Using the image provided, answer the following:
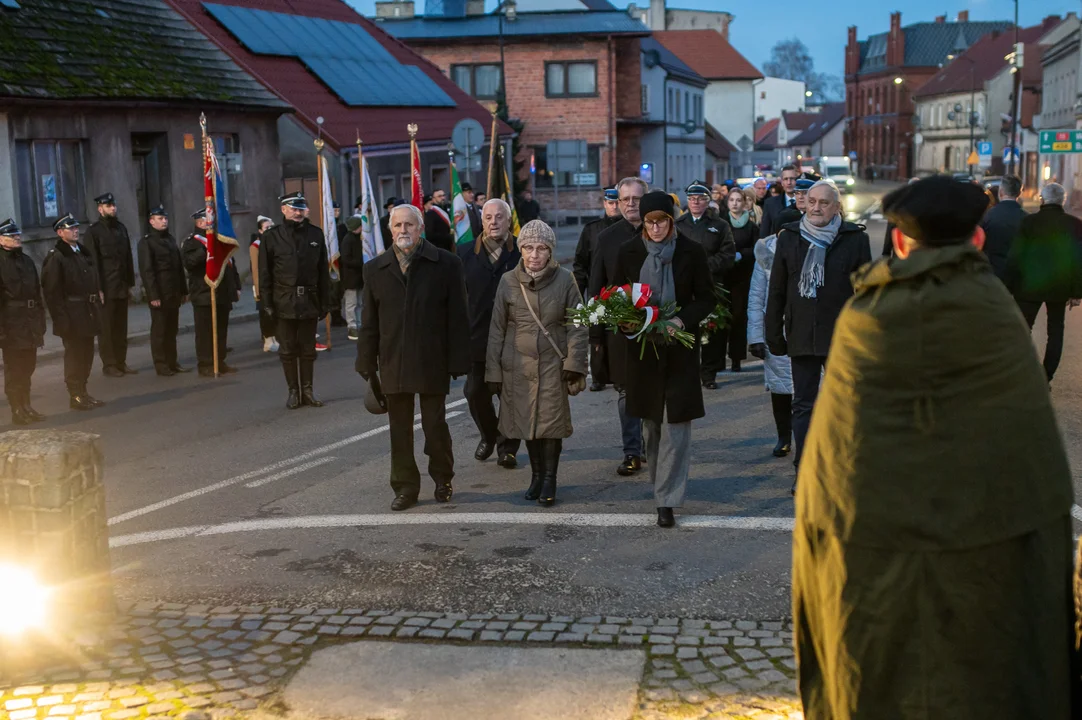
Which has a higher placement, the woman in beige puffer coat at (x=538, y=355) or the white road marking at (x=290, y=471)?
the woman in beige puffer coat at (x=538, y=355)

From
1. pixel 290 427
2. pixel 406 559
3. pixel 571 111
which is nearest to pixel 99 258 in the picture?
pixel 290 427

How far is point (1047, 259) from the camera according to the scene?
12898 millimetres

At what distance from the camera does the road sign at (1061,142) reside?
4909 cm

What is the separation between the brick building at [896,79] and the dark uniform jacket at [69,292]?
421 ft

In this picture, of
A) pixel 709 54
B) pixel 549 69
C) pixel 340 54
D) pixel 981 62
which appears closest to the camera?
pixel 340 54

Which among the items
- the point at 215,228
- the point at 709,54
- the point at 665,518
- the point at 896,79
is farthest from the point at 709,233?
the point at 896,79

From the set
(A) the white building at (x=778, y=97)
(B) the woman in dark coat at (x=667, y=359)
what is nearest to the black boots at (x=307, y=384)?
(B) the woman in dark coat at (x=667, y=359)

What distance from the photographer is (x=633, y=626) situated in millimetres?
6484

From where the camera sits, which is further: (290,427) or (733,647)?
(290,427)

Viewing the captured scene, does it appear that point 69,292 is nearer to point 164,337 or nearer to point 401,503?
point 164,337

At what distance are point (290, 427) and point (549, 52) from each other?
47064mm

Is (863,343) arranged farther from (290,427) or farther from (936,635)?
(290,427)

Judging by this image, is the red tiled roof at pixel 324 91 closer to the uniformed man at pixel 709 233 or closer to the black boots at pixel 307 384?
the black boots at pixel 307 384

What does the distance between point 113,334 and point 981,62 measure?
11173 cm
